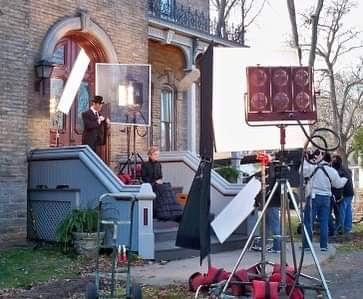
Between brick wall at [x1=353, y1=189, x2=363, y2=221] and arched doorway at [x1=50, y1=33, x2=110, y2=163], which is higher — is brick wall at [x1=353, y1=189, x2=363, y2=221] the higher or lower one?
the lower one

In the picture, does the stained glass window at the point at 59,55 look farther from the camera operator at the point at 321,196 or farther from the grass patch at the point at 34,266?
the camera operator at the point at 321,196

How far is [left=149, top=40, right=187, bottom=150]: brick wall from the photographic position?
667 inches

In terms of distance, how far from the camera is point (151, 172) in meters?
12.3

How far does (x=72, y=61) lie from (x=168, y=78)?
362cm

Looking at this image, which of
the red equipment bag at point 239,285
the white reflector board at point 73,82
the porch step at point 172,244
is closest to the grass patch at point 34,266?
the porch step at point 172,244

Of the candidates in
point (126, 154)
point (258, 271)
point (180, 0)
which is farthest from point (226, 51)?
point (180, 0)

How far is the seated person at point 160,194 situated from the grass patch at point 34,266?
1953mm

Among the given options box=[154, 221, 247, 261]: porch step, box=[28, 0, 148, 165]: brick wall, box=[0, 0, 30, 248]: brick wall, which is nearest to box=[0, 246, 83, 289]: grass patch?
box=[0, 0, 30, 248]: brick wall

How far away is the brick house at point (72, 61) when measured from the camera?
11320mm

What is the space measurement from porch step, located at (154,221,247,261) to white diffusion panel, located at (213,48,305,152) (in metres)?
3.48

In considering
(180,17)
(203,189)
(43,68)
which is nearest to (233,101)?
(203,189)

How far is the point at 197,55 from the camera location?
16.9 meters

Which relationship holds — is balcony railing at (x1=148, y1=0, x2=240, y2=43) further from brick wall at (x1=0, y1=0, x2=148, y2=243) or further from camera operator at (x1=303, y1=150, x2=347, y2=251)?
camera operator at (x1=303, y1=150, x2=347, y2=251)

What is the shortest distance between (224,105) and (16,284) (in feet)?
11.4
